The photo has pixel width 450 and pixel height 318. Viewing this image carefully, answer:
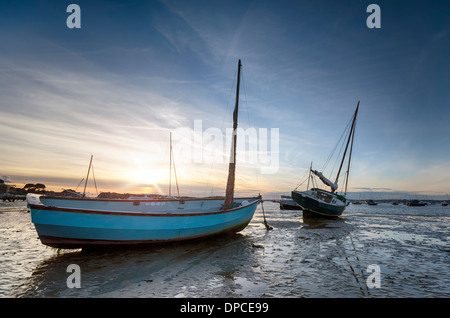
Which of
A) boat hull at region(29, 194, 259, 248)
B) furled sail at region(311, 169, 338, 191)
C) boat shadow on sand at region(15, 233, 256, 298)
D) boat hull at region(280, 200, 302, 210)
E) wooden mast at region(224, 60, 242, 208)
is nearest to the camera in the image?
boat shadow on sand at region(15, 233, 256, 298)

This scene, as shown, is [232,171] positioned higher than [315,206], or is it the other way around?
[232,171]

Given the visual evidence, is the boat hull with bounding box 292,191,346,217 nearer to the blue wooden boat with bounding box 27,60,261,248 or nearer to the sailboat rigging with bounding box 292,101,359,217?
the sailboat rigging with bounding box 292,101,359,217

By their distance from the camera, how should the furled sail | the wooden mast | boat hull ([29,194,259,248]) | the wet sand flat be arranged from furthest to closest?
1. the furled sail
2. the wooden mast
3. boat hull ([29,194,259,248])
4. the wet sand flat

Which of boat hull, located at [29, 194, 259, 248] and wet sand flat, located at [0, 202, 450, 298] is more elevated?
boat hull, located at [29, 194, 259, 248]

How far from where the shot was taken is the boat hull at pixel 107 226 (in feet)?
31.9

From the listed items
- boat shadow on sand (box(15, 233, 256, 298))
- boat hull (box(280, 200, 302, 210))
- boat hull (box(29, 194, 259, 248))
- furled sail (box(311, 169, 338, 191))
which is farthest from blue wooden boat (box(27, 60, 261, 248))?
boat hull (box(280, 200, 302, 210))

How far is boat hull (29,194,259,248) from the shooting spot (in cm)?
973

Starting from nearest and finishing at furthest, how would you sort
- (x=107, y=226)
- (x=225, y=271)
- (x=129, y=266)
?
(x=225, y=271) < (x=129, y=266) < (x=107, y=226)

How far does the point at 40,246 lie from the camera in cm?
1252

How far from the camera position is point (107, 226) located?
10.4 m

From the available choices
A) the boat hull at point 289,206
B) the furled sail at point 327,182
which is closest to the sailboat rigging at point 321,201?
the furled sail at point 327,182

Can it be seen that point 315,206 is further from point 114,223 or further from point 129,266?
point 129,266

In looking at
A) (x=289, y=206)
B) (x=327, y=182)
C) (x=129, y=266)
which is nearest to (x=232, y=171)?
(x=129, y=266)
